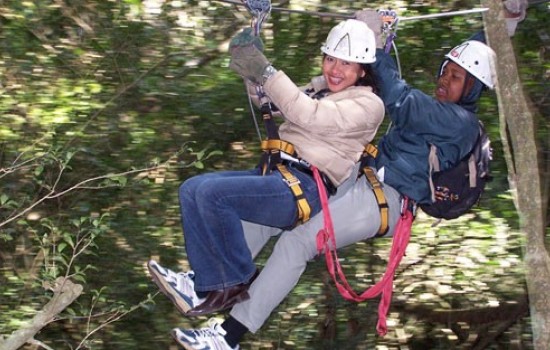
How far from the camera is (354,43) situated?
14.4ft

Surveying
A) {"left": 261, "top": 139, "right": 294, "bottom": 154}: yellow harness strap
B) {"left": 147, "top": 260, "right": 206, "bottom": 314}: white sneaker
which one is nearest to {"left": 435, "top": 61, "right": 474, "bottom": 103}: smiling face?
{"left": 261, "top": 139, "right": 294, "bottom": 154}: yellow harness strap

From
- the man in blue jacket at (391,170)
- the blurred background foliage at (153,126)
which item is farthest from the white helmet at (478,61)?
the blurred background foliage at (153,126)

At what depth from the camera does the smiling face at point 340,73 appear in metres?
4.44

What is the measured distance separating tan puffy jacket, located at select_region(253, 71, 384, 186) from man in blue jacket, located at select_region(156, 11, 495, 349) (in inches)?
4.1

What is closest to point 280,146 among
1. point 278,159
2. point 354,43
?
point 278,159

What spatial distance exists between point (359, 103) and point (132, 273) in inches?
83.6

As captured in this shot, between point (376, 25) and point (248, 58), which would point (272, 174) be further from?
point (376, 25)

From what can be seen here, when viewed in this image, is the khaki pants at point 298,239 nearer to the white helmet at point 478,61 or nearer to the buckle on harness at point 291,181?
the buckle on harness at point 291,181

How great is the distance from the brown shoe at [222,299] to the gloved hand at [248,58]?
31.2 inches

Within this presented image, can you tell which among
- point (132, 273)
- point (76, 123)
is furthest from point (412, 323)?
point (76, 123)

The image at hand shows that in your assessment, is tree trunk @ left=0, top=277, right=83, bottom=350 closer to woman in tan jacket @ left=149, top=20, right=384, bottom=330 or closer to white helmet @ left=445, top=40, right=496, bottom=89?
woman in tan jacket @ left=149, top=20, right=384, bottom=330

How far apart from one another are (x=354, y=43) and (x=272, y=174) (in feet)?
1.98

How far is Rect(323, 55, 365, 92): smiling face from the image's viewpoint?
4.44 m

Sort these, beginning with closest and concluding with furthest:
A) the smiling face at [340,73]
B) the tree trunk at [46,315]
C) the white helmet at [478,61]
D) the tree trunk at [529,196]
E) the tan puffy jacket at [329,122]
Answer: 1. the tree trunk at [529,196]
2. the tan puffy jacket at [329,122]
3. the smiling face at [340,73]
4. the white helmet at [478,61]
5. the tree trunk at [46,315]
